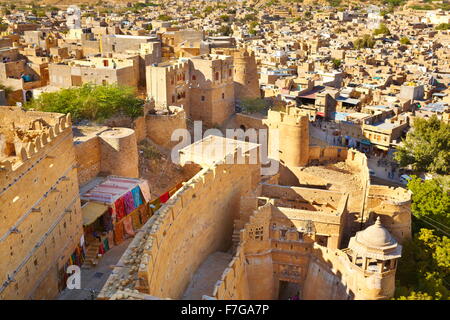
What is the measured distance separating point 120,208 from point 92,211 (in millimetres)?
Answer: 936

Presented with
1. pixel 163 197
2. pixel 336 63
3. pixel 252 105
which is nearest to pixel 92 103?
pixel 163 197

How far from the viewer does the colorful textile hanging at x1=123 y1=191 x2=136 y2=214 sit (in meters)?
16.5

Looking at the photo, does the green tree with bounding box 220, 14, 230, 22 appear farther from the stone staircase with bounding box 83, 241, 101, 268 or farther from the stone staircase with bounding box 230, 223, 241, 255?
the stone staircase with bounding box 83, 241, 101, 268

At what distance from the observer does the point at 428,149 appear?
83.9 feet

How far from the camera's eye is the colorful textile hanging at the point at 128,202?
1652cm

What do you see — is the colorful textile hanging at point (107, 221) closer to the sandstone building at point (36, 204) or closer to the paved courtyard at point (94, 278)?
the paved courtyard at point (94, 278)

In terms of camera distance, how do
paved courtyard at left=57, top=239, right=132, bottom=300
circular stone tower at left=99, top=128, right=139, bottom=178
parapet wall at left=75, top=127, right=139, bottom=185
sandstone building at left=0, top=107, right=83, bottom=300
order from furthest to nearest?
circular stone tower at left=99, top=128, right=139, bottom=178 → parapet wall at left=75, top=127, right=139, bottom=185 → paved courtyard at left=57, top=239, right=132, bottom=300 → sandstone building at left=0, top=107, right=83, bottom=300

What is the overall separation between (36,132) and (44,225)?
3.14m

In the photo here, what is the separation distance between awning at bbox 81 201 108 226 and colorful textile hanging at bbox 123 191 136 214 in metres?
0.78

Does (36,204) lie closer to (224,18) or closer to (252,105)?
(252,105)

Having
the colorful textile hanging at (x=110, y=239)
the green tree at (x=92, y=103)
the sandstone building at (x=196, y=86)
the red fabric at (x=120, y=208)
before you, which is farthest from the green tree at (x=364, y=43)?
the colorful textile hanging at (x=110, y=239)

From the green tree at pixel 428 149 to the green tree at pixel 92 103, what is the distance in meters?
14.2

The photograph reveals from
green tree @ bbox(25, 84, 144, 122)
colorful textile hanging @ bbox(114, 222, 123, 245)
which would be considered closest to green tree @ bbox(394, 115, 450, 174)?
green tree @ bbox(25, 84, 144, 122)
